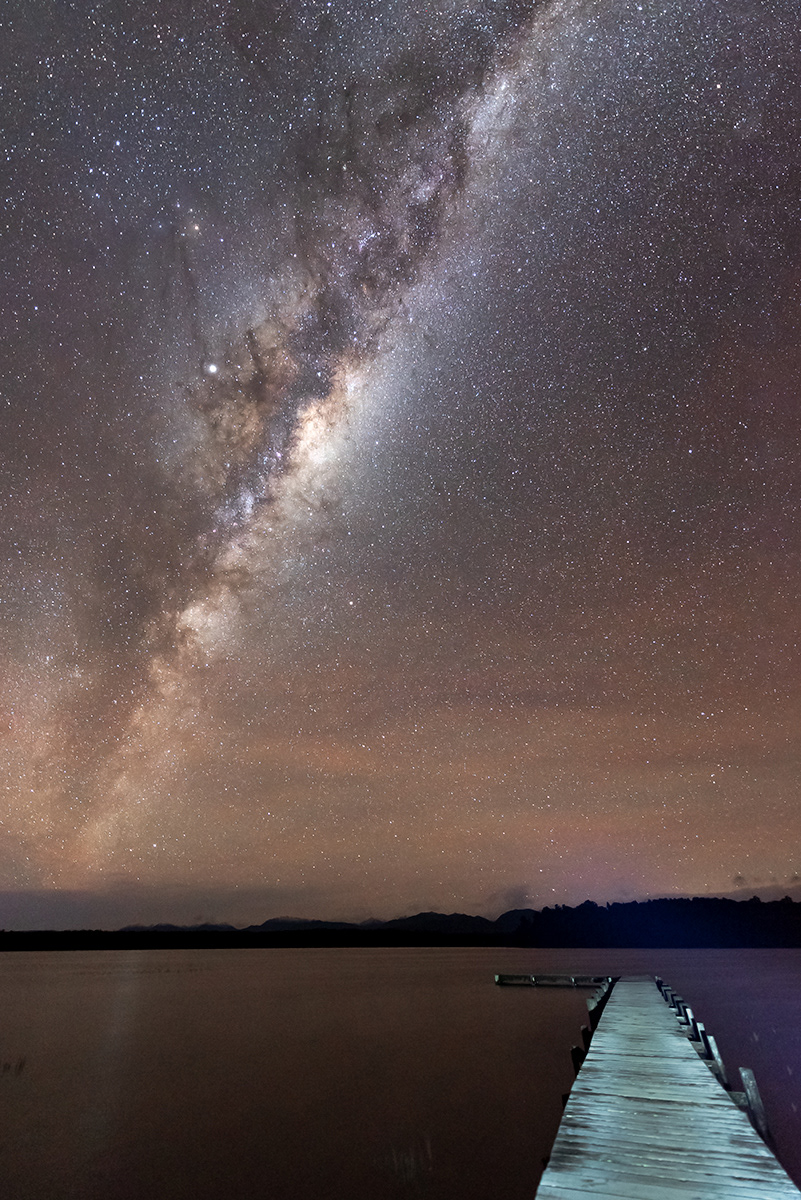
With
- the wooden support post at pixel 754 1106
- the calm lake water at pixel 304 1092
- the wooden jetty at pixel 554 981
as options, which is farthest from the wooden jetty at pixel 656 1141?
the wooden jetty at pixel 554 981

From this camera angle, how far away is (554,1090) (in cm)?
2344

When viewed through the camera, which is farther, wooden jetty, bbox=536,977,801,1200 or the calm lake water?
the calm lake water

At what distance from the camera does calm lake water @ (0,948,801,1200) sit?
15859 mm

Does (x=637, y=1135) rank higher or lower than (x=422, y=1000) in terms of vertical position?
higher

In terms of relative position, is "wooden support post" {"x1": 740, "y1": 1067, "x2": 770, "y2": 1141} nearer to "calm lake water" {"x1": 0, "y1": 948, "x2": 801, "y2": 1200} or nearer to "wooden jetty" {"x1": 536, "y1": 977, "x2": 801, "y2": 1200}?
"wooden jetty" {"x1": 536, "y1": 977, "x2": 801, "y2": 1200}

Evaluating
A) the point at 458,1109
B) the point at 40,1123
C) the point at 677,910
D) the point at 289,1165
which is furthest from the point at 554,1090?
the point at 677,910

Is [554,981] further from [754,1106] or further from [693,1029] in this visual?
[754,1106]

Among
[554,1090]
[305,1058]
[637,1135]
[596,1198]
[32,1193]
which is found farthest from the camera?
[305,1058]

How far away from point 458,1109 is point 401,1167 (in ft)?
17.5

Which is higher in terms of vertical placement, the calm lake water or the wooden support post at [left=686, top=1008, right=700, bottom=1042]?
the wooden support post at [left=686, top=1008, right=700, bottom=1042]

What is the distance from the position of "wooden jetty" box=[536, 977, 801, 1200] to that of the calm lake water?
715 cm

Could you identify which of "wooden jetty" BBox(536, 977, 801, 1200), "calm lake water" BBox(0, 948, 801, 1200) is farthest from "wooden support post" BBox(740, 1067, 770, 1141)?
"calm lake water" BBox(0, 948, 801, 1200)

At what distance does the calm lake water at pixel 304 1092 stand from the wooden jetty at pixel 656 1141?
23.5ft

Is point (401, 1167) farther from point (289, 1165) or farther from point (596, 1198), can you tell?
point (596, 1198)
